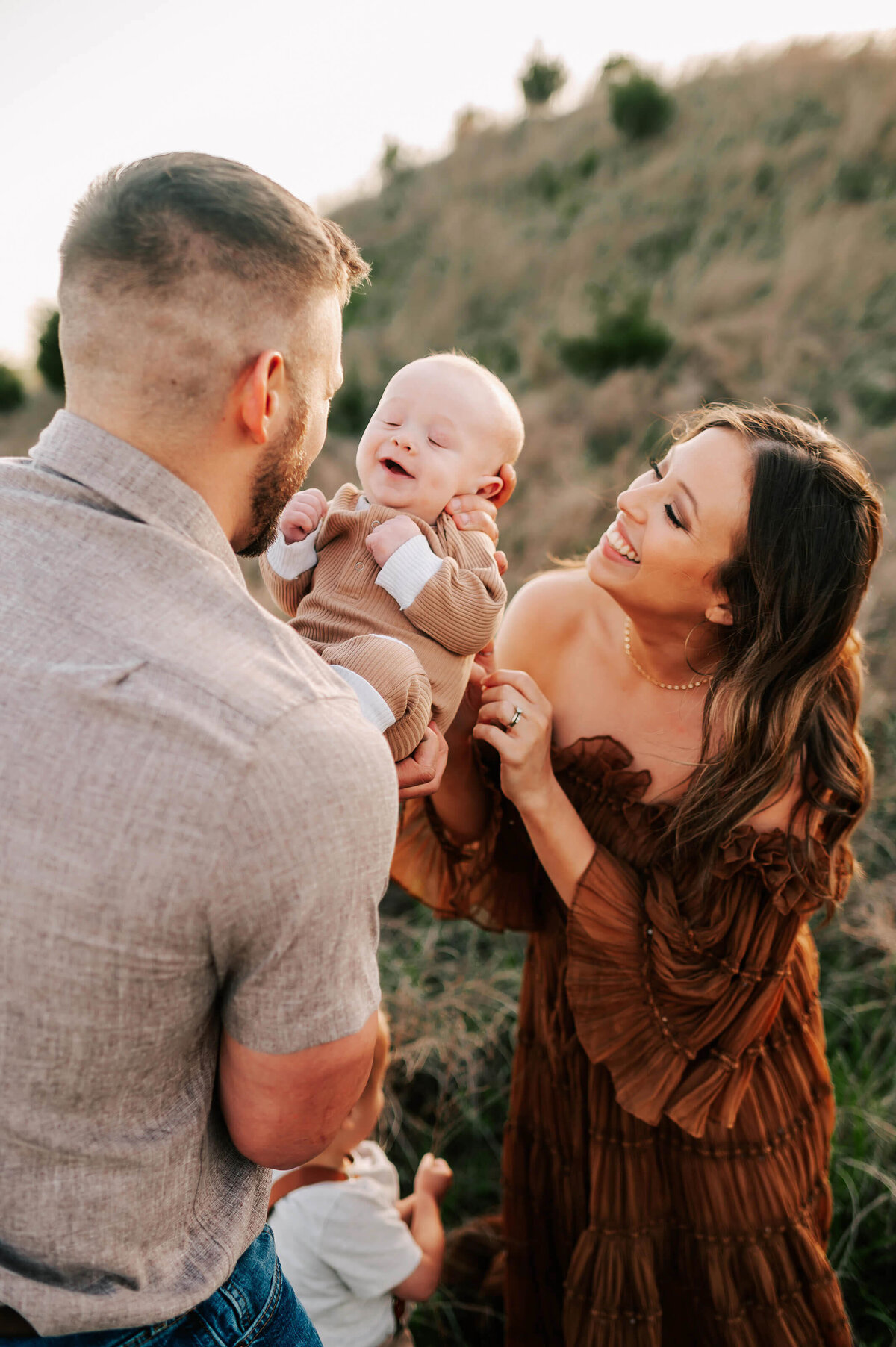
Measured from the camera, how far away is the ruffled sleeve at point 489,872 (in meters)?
2.44

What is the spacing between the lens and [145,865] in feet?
2.99

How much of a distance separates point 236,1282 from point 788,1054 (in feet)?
5.02

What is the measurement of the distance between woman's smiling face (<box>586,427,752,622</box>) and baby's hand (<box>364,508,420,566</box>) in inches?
18.0

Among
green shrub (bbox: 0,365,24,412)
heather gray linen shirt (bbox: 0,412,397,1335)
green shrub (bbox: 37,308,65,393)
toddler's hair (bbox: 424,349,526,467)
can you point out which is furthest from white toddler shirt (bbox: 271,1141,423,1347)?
green shrub (bbox: 0,365,24,412)

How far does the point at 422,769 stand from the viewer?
1.83 meters

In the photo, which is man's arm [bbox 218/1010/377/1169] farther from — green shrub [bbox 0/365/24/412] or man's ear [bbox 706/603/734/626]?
green shrub [bbox 0/365/24/412]

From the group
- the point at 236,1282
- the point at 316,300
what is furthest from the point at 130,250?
the point at 236,1282

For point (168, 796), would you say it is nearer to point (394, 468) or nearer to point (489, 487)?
point (394, 468)

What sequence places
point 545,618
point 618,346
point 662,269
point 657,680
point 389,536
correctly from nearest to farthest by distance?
point 389,536, point 657,680, point 545,618, point 618,346, point 662,269

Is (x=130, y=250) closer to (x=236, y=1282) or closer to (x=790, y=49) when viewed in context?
(x=236, y=1282)

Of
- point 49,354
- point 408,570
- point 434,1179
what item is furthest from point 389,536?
point 49,354

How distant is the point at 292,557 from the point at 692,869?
1228 millimetres

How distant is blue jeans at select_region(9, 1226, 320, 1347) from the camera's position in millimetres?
1196

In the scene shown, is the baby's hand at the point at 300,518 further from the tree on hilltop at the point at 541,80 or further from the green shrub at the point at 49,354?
the tree on hilltop at the point at 541,80
